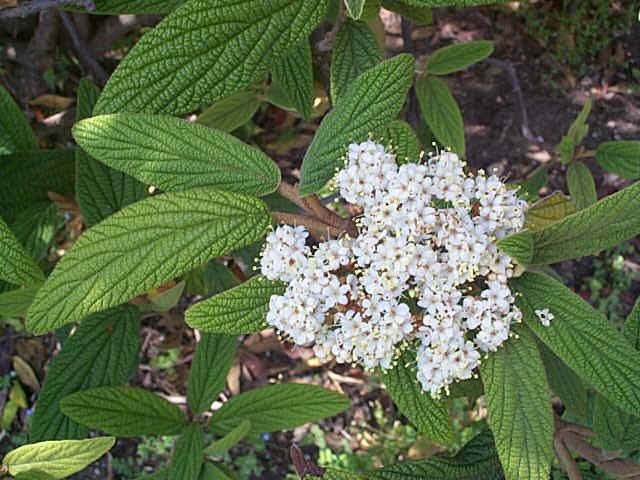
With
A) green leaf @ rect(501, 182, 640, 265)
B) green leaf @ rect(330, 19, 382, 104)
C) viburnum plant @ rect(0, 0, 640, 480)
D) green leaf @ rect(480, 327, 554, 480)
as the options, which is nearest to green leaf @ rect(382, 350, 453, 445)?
viburnum plant @ rect(0, 0, 640, 480)

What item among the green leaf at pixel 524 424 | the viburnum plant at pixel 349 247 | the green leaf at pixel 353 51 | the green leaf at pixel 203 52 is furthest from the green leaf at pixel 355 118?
the green leaf at pixel 524 424

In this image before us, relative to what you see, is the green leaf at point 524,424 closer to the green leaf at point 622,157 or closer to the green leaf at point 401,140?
the green leaf at point 401,140

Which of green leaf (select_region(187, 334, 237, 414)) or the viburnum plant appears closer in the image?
the viburnum plant

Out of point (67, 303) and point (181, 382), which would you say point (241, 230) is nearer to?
point (67, 303)

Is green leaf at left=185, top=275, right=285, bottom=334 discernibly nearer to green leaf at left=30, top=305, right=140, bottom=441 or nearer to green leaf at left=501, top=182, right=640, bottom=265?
green leaf at left=501, top=182, right=640, bottom=265

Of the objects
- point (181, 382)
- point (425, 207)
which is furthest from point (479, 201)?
point (181, 382)

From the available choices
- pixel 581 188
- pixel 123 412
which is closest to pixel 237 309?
pixel 123 412
